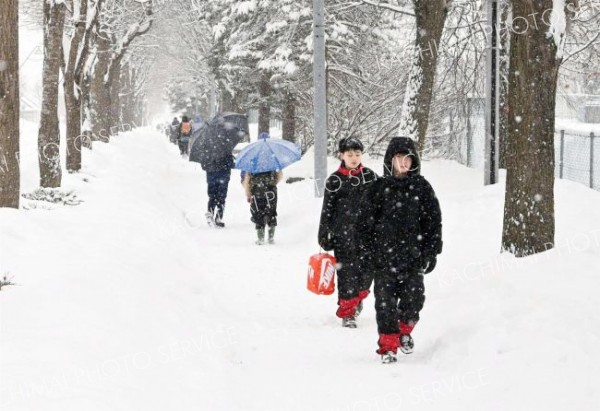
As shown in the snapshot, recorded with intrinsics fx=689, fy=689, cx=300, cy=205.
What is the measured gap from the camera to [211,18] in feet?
91.1

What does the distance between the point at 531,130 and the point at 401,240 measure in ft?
6.33

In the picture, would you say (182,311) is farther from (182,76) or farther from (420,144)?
(182,76)

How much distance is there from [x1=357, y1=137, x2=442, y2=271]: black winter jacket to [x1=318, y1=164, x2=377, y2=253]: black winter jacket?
1.31m

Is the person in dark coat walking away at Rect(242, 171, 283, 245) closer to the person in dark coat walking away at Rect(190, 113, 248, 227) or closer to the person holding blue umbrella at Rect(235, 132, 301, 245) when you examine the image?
the person holding blue umbrella at Rect(235, 132, 301, 245)

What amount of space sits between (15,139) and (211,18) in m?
21.0

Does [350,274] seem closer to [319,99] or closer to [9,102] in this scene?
[9,102]

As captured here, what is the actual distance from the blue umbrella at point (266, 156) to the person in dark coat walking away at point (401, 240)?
18.5 feet

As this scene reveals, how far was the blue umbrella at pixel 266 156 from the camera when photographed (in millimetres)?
11203

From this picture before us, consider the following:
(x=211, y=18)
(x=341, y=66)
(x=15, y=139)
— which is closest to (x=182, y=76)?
(x=211, y=18)

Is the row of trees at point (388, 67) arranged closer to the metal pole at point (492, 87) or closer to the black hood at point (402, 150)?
the metal pole at point (492, 87)

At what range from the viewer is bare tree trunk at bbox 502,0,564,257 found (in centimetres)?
634

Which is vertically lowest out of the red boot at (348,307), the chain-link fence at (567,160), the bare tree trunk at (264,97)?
the red boot at (348,307)

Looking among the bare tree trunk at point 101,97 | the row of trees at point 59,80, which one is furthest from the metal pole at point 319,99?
the bare tree trunk at point 101,97

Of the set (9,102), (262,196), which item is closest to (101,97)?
(262,196)
